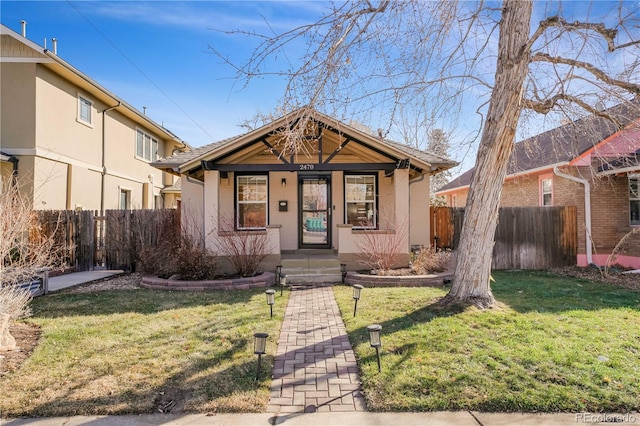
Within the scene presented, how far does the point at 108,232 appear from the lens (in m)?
11.2

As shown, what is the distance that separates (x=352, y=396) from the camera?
138 inches

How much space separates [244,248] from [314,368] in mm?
5625

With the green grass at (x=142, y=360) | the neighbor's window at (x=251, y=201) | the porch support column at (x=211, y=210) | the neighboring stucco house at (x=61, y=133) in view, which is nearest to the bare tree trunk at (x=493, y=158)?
the green grass at (x=142, y=360)

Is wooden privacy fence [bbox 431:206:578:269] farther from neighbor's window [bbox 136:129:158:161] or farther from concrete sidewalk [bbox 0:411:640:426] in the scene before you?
neighbor's window [bbox 136:129:158:161]

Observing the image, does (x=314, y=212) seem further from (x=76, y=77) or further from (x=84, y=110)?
(x=84, y=110)

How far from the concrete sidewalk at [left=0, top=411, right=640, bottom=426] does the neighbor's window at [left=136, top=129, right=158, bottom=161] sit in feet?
57.1

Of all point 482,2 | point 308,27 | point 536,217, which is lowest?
point 536,217

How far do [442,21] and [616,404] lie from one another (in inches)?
227

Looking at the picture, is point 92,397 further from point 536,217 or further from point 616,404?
point 536,217

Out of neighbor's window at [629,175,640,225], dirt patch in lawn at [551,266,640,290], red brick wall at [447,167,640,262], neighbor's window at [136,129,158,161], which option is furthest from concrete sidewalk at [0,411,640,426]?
neighbor's window at [136,129,158,161]

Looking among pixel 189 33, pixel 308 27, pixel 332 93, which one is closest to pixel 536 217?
pixel 332 93

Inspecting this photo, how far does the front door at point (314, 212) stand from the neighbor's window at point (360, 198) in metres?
0.66

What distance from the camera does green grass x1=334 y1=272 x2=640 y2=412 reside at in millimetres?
3375

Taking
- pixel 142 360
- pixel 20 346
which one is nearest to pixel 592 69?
pixel 142 360
